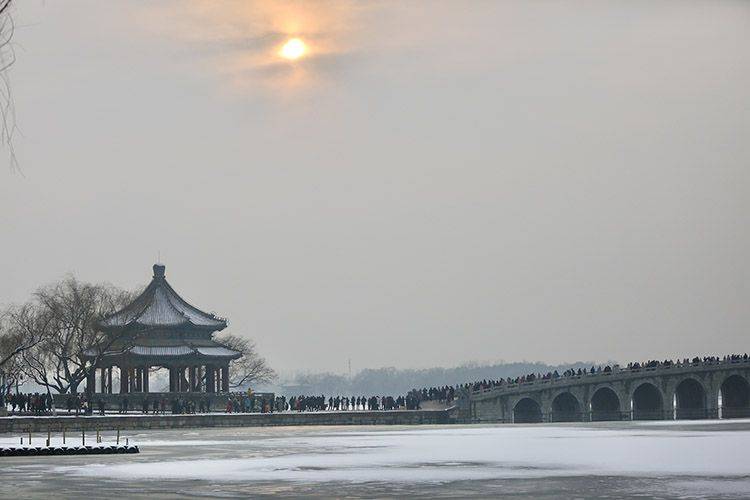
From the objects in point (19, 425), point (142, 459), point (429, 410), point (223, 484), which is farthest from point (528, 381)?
point (223, 484)

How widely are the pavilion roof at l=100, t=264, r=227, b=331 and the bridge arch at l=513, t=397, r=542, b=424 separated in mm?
22379

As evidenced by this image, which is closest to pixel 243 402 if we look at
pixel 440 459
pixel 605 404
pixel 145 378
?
pixel 145 378

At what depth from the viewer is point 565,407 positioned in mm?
106562

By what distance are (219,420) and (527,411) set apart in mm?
32312

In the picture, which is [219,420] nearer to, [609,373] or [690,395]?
[609,373]

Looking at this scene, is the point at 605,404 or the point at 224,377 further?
the point at 605,404

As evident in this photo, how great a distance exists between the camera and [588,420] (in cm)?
9856

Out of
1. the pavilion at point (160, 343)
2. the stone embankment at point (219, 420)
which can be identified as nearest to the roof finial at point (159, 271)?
the pavilion at point (160, 343)

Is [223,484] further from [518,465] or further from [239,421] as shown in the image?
[239,421]

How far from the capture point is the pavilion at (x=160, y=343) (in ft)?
310

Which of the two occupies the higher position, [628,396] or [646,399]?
[628,396]

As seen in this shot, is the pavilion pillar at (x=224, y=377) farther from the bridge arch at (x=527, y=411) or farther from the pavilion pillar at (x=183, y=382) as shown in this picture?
the bridge arch at (x=527, y=411)

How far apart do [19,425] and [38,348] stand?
23816 millimetres

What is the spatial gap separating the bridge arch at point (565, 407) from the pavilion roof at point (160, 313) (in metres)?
25.5
